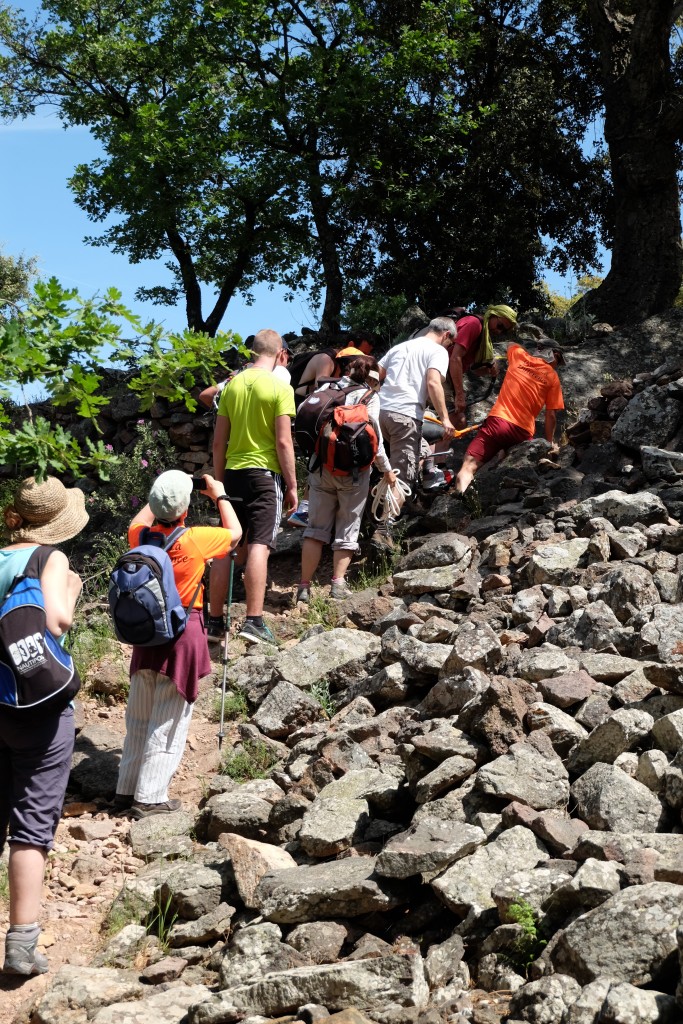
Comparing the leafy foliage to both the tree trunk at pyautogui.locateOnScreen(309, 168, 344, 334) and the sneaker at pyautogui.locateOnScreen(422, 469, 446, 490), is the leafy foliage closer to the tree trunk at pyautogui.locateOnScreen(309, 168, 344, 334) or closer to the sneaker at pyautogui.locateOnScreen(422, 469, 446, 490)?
the sneaker at pyautogui.locateOnScreen(422, 469, 446, 490)

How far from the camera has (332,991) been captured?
3.52 meters

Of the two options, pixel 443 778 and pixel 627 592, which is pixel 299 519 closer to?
pixel 627 592

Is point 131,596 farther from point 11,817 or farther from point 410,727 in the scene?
point 410,727

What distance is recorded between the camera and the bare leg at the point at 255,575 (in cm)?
686

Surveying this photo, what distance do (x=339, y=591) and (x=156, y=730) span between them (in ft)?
8.54

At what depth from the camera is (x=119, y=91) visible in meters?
15.5

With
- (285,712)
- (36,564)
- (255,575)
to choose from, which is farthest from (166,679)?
(255,575)

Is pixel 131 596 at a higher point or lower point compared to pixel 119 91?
lower

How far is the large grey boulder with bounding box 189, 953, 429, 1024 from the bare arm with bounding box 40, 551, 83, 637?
1.46m

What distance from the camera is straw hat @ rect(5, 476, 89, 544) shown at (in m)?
4.30

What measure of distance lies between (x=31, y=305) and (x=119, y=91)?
39.1 feet

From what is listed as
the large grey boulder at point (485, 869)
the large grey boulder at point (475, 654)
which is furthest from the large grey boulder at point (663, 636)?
the large grey boulder at point (485, 869)

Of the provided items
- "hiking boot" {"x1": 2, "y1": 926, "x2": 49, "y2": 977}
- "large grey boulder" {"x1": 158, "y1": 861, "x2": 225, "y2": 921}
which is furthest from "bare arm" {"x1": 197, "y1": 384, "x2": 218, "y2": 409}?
"hiking boot" {"x1": 2, "y1": 926, "x2": 49, "y2": 977}

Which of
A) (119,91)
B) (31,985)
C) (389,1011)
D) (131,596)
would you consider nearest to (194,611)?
(131,596)
